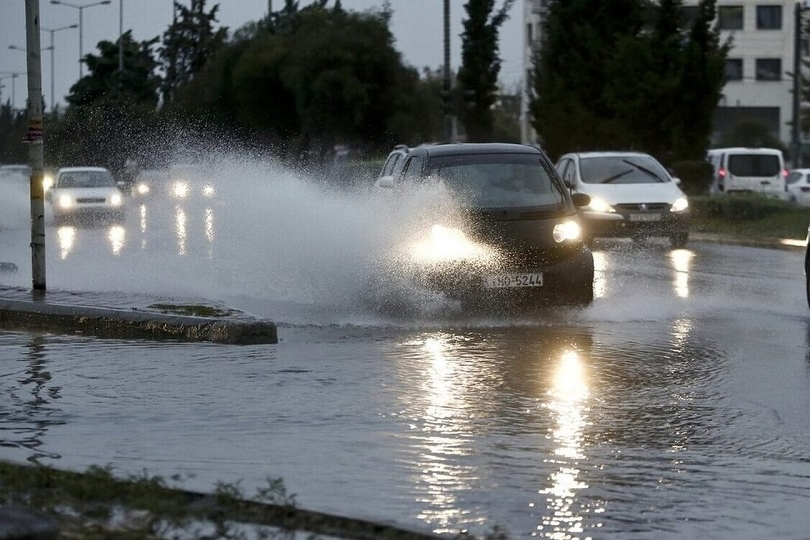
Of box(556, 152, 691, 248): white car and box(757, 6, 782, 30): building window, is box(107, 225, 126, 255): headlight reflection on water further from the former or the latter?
box(757, 6, 782, 30): building window

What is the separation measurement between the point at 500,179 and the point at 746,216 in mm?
18111

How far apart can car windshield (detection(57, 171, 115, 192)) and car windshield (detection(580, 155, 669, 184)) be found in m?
16.1

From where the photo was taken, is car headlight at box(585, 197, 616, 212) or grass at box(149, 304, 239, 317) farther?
car headlight at box(585, 197, 616, 212)

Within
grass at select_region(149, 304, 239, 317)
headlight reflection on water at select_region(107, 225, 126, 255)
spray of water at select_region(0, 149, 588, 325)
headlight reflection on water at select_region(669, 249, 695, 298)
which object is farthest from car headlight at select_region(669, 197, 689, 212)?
grass at select_region(149, 304, 239, 317)

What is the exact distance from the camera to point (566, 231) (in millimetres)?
14609

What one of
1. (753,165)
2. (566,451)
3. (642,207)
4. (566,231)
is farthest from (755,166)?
(566,451)

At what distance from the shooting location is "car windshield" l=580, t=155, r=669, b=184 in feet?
90.2

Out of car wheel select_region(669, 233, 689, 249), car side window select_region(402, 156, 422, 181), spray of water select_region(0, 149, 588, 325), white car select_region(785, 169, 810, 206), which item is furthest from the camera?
white car select_region(785, 169, 810, 206)

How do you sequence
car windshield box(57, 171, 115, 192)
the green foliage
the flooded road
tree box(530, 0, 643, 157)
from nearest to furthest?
the flooded road
the green foliage
car windshield box(57, 171, 115, 192)
tree box(530, 0, 643, 157)

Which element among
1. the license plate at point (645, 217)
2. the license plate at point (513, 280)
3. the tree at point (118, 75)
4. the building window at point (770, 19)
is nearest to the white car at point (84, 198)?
the license plate at point (645, 217)

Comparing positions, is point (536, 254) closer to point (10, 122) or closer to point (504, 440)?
point (504, 440)

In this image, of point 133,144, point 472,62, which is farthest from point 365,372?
point 133,144

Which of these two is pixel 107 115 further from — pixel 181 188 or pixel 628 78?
pixel 628 78

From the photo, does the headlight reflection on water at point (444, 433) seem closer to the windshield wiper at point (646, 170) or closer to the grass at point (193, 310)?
the grass at point (193, 310)
